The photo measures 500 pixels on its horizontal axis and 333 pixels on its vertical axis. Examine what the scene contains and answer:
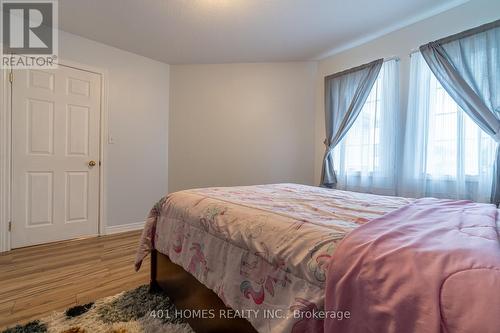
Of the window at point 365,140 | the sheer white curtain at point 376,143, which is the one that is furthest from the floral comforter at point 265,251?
the window at point 365,140

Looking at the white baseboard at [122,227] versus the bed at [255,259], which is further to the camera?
the white baseboard at [122,227]

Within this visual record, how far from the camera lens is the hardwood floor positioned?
161 cm

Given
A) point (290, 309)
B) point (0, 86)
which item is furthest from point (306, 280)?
point (0, 86)

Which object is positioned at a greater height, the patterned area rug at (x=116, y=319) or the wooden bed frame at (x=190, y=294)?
the wooden bed frame at (x=190, y=294)

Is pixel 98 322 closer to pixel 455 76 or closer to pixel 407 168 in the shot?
pixel 407 168

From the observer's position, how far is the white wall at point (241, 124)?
3525 mm

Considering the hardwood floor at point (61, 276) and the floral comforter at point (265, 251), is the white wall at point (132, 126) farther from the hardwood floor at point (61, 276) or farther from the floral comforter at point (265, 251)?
the floral comforter at point (265, 251)

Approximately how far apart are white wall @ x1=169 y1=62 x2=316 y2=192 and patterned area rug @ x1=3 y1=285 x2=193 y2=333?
7.09 feet

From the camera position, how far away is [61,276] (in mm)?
2004

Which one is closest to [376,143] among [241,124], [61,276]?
[241,124]

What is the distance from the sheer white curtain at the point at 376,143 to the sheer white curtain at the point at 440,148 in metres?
0.15

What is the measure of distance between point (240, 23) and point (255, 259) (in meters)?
2.49

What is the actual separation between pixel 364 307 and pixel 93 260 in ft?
8.27

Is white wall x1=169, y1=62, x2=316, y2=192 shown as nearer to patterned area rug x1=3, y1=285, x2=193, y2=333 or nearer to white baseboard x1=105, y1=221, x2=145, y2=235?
white baseboard x1=105, y1=221, x2=145, y2=235
